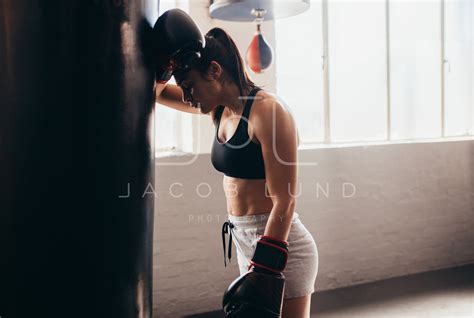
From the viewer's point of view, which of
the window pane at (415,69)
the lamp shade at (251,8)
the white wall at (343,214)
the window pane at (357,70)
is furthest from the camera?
the window pane at (415,69)

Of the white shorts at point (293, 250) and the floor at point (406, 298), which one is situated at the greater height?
the white shorts at point (293, 250)

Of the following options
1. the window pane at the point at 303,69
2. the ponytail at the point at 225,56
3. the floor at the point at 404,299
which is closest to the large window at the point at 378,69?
the window pane at the point at 303,69

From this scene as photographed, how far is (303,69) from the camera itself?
3.86 metres

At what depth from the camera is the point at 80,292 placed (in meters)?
1.22

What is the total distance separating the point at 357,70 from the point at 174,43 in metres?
3.02

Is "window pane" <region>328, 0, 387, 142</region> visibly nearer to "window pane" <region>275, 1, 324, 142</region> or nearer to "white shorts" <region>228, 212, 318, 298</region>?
"window pane" <region>275, 1, 324, 142</region>

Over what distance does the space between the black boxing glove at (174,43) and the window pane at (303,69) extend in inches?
92.9

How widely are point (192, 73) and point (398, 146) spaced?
2686 millimetres

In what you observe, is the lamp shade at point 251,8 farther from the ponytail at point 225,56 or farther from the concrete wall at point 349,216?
the concrete wall at point 349,216

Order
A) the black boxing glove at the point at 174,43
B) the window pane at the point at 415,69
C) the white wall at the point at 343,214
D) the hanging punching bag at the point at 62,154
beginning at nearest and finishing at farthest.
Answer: the hanging punching bag at the point at 62,154 < the black boxing glove at the point at 174,43 < the white wall at the point at 343,214 < the window pane at the point at 415,69

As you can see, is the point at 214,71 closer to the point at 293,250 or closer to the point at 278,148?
the point at 278,148

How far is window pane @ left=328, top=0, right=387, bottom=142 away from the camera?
13.1ft

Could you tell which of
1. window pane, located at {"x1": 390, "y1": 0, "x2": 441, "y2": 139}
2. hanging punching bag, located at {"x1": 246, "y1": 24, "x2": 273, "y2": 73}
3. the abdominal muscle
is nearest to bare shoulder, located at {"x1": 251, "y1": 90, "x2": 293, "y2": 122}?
the abdominal muscle

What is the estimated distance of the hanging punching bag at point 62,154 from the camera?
1.17m
